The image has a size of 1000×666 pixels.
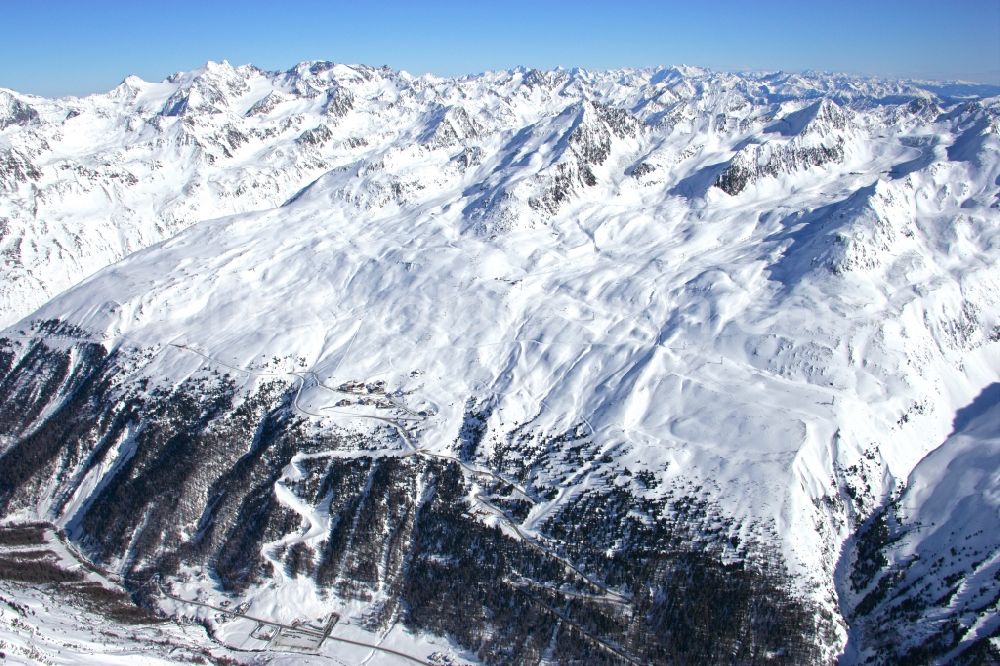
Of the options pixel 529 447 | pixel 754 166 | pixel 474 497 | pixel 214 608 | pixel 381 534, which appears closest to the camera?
pixel 214 608

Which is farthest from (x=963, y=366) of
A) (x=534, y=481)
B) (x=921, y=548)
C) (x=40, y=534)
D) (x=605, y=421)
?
(x=40, y=534)

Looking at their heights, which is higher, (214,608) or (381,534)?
(381,534)

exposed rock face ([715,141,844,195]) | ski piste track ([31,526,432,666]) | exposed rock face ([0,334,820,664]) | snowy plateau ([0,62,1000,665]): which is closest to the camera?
exposed rock face ([0,334,820,664])

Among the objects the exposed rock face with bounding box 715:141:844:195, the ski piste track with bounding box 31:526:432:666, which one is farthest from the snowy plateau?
the exposed rock face with bounding box 715:141:844:195

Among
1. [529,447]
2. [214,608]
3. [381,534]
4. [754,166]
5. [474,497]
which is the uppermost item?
[754,166]

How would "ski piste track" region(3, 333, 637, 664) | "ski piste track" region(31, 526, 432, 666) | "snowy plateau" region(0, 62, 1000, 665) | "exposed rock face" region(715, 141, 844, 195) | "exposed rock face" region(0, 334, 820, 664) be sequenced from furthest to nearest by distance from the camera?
"exposed rock face" region(715, 141, 844, 195)
"ski piste track" region(31, 526, 432, 666)
"ski piste track" region(3, 333, 637, 664)
"snowy plateau" region(0, 62, 1000, 665)
"exposed rock face" region(0, 334, 820, 664)

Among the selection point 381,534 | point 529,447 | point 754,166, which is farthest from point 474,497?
point 754,166

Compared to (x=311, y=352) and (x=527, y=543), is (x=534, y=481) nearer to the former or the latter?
(x=527, y=543)

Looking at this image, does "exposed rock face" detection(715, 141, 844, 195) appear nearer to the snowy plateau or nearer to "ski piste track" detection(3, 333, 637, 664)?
the snowy plateau

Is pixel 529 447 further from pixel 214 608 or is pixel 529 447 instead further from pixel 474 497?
pixel 214 608
